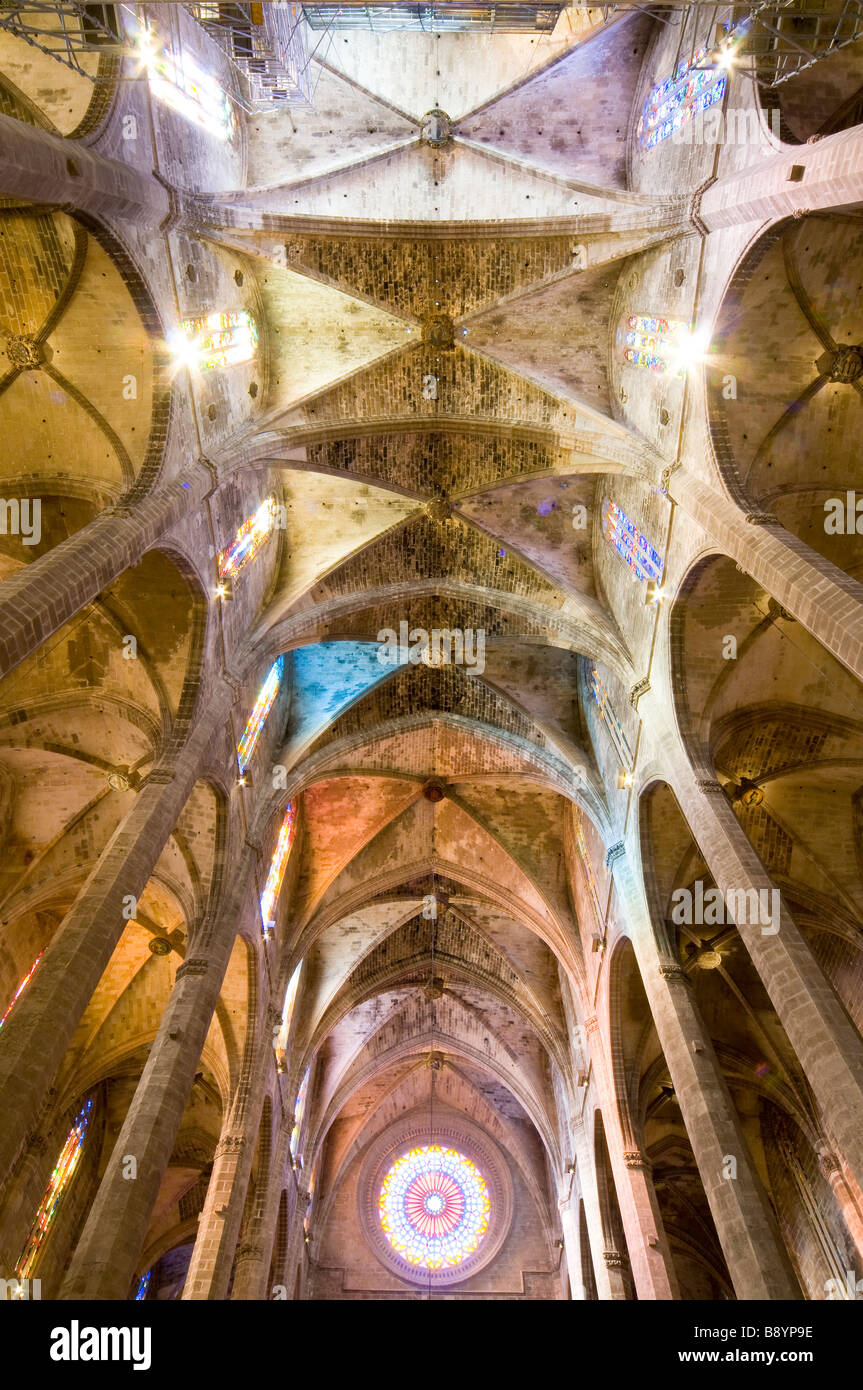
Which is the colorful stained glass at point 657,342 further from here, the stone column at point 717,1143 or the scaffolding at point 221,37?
the stone column at point 717,1143

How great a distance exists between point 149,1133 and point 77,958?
9.42 feet

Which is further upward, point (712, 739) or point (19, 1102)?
point (712, 739)

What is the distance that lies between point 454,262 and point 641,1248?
1553cm

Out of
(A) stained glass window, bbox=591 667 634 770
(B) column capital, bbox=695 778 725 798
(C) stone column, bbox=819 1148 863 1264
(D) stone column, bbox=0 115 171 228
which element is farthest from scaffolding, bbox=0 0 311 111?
(C) stone column, bbox=819 1148 863 1264

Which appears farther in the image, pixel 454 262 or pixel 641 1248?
pixel 454 262

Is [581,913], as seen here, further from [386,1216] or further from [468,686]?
[386,1216]

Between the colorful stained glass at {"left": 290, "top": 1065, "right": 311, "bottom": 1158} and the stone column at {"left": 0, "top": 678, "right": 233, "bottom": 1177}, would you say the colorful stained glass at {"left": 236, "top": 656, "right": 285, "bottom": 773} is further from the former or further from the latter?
the colorful stained glass at {"left": 290, "top": 1065, "right": 311, "bottom": 1158}

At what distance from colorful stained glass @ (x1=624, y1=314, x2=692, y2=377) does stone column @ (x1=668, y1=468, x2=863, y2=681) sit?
2.06 metres

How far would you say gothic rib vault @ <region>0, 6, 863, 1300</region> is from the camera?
398 inches

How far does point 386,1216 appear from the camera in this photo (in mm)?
26094

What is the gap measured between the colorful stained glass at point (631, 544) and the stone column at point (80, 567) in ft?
22.6

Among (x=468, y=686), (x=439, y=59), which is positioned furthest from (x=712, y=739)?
(x=439, y=59)

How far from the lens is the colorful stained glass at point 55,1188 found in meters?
15.4
